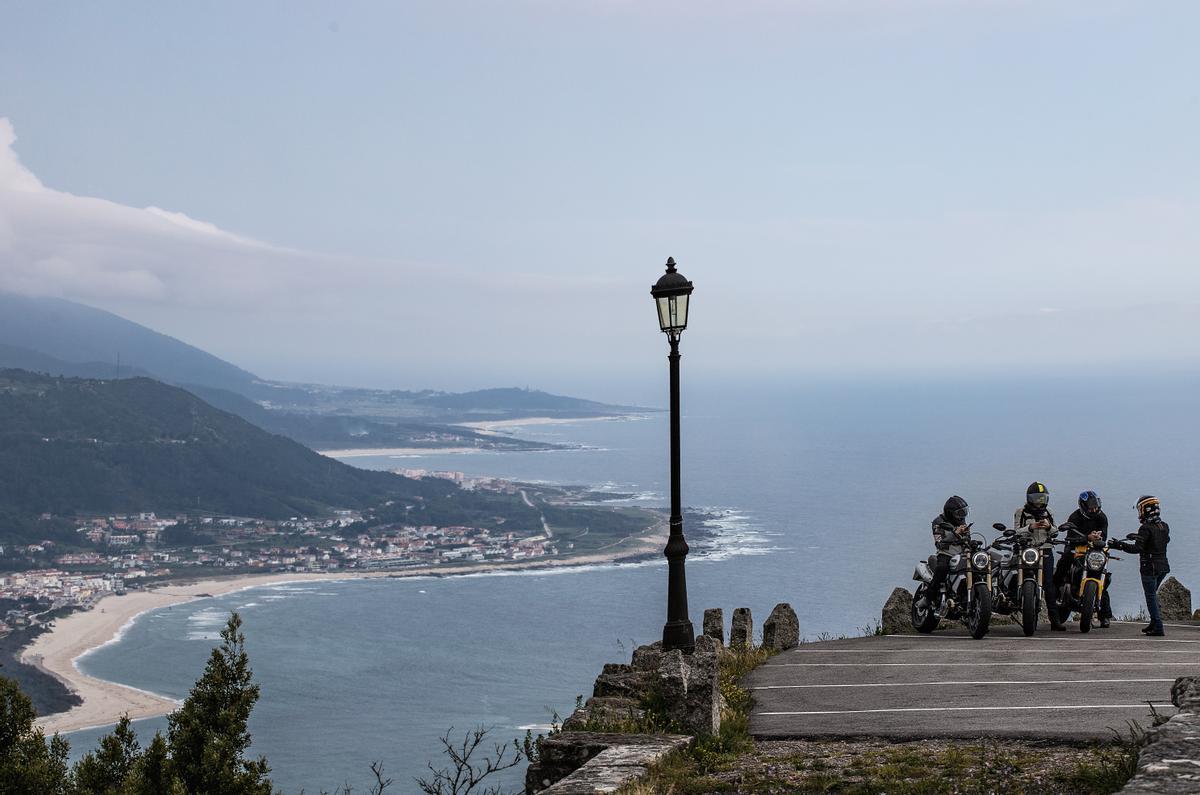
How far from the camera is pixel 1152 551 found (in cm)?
1498

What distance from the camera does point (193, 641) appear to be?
9306cm

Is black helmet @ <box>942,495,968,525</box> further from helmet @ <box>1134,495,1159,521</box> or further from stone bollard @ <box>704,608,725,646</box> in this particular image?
stone bollard @ <box>704,608,725,646</box>

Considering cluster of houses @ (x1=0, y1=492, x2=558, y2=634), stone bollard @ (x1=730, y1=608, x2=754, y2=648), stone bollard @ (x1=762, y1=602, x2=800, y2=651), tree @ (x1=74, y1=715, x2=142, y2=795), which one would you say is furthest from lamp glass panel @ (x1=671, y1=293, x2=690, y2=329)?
cluster of houses @ (x1=0, y1=492, x2=558, y2=634)

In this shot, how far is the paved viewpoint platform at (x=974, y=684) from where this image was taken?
30.3 feet

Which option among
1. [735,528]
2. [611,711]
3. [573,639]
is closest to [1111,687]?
[611,711]


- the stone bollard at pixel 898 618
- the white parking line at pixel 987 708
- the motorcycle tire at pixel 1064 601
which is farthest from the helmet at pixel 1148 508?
the white parking line at pixel 987 708

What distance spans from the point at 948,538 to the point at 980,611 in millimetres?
1039

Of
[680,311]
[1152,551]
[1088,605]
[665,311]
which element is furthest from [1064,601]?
[665,311]

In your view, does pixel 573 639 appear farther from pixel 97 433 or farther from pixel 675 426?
pixel 97 433

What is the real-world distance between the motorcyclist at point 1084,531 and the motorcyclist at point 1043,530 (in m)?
0.22

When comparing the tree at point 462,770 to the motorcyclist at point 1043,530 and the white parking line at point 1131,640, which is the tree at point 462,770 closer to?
the white parking line at point 1131,640

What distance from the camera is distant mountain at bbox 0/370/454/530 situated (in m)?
169

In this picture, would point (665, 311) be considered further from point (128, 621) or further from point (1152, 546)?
point (128, 621)

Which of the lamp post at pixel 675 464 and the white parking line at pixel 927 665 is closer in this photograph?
the white parking line at pixel 927 665
